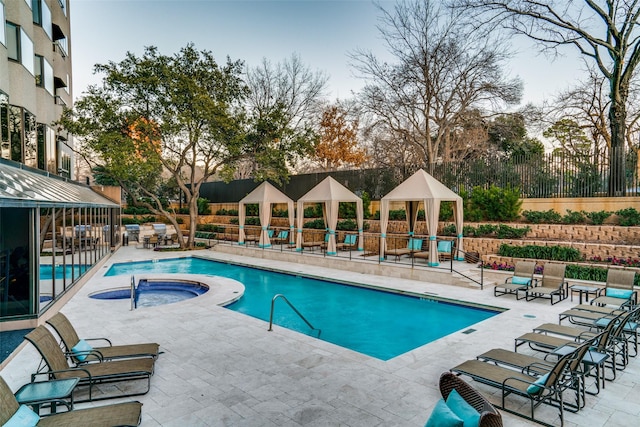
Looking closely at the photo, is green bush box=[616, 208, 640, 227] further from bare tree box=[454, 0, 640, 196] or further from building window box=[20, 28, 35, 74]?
building window box=[20, 28, 35, 74]

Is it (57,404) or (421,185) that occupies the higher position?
(421,185)

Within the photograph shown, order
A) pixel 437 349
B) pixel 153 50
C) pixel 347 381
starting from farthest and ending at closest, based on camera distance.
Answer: pixel 153 50
pixel 437 349
pixel 347 381

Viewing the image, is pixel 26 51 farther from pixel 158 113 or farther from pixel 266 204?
pixel 266 204

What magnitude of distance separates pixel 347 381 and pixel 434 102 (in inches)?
753

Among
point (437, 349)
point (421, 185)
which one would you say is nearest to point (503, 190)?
point (421, 185)

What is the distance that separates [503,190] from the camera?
14938 mm

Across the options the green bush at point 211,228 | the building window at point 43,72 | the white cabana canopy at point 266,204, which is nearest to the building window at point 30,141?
the building window at point 43,72

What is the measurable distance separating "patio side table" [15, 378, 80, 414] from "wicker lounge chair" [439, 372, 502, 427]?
3.79 metres

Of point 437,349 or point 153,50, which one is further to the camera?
point 153,50

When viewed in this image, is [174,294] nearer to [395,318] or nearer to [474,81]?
[395,318]

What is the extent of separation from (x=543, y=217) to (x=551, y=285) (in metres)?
4.67

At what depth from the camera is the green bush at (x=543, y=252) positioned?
11445 millimetres

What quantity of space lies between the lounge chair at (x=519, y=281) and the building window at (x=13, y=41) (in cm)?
1586

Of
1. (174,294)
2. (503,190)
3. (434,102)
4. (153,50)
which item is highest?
(153,50)
